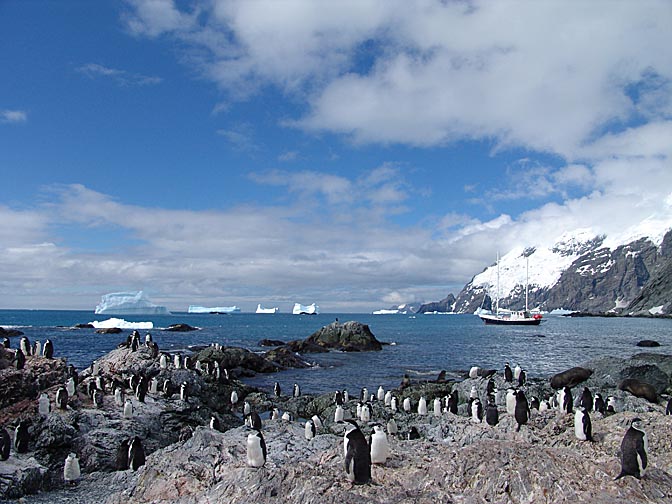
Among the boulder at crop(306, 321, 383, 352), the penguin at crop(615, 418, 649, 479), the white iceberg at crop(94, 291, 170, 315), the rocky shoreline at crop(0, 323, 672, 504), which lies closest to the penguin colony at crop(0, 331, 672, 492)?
the penguin at crop(615, 418, 649, 479)

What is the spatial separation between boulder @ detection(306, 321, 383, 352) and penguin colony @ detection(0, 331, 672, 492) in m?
28.1

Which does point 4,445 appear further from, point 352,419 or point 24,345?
point 24,345

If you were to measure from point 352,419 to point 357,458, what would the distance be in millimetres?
12478

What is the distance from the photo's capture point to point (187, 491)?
10234mm

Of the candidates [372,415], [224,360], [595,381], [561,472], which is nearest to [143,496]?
[561,472]

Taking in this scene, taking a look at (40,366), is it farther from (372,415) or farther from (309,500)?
(309,500)

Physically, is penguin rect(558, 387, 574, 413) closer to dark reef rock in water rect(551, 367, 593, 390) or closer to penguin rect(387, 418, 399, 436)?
penguin rect(387, 418, 399, 436)

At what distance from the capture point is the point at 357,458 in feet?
28.0

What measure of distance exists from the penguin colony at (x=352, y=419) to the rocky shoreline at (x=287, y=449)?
21 cm

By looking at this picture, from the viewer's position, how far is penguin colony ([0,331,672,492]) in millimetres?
8984

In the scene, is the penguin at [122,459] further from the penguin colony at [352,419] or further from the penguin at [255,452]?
the penguin at [255,452]

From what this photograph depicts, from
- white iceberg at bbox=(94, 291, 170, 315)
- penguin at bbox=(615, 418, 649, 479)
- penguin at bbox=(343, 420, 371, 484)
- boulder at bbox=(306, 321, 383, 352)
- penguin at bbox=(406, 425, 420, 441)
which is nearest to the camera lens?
penguin at bbox=(343, 420, 371, 484)

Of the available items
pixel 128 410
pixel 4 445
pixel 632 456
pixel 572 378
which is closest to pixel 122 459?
pixel 4 445

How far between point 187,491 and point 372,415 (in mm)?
12267
